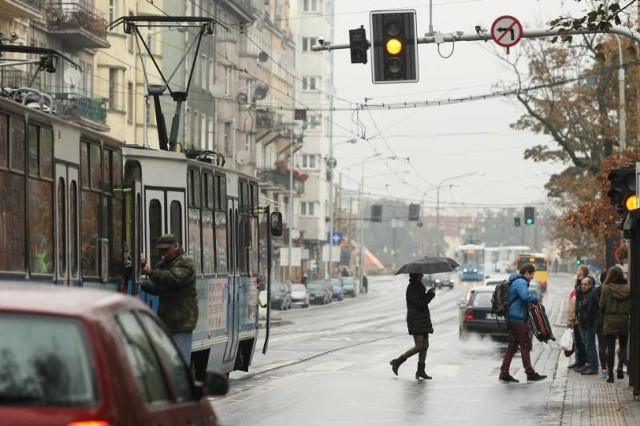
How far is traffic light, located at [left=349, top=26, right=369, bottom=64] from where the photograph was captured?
24609 mm

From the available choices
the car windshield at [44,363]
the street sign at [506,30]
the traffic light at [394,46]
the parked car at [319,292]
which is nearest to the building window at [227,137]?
the parked car at [319,292]

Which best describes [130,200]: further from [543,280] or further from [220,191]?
[543,280]

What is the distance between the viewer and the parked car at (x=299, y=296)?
273ft

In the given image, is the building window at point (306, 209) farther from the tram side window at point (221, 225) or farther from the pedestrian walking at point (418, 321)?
the tram side window at point (221, 225)

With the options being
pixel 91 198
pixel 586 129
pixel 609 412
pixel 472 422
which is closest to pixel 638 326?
pixel 609 412

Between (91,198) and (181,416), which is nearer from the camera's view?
(181,416)

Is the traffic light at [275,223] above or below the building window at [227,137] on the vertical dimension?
below

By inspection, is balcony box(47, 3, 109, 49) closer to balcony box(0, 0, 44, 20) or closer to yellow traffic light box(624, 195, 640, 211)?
balcony box(0, 0, 44, 20)

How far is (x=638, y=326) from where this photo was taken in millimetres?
19297

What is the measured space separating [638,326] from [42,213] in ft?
26.1

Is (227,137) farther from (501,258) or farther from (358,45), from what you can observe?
(358,45)

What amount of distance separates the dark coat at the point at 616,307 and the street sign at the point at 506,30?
14.6 ft

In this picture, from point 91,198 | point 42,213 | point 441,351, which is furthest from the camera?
point 441,351

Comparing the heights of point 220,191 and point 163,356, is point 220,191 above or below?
above
